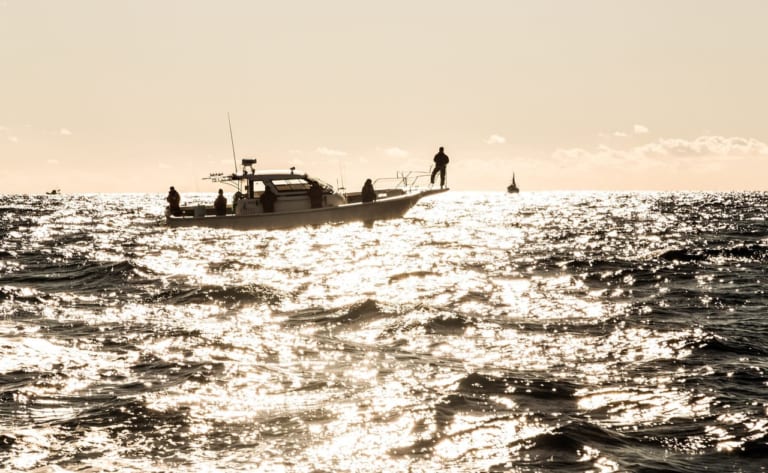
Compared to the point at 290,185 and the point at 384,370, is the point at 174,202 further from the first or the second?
the point at 384,370

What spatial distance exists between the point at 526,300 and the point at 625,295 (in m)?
2.54

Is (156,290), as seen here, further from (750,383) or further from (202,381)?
(750,383)

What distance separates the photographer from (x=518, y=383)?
339 inches

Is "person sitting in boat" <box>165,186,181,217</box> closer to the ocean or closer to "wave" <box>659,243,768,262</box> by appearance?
the ocean

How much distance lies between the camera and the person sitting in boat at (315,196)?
3319 cm

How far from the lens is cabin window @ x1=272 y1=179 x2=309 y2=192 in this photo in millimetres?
33156

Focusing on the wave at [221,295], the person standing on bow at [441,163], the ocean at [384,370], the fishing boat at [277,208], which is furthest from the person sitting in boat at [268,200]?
the wave at [221,295]

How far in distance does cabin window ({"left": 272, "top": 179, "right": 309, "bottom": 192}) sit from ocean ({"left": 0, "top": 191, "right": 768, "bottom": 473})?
1337cm

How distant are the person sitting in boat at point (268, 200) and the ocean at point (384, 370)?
41.6 feet

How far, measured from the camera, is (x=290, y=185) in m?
33.4

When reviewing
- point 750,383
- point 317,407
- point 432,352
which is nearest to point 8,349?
point 317,407

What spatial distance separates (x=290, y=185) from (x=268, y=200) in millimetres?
1429

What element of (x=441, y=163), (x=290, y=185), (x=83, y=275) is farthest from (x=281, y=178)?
(x=83, y=275)

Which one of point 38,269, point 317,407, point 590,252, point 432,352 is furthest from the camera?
point 590,252
